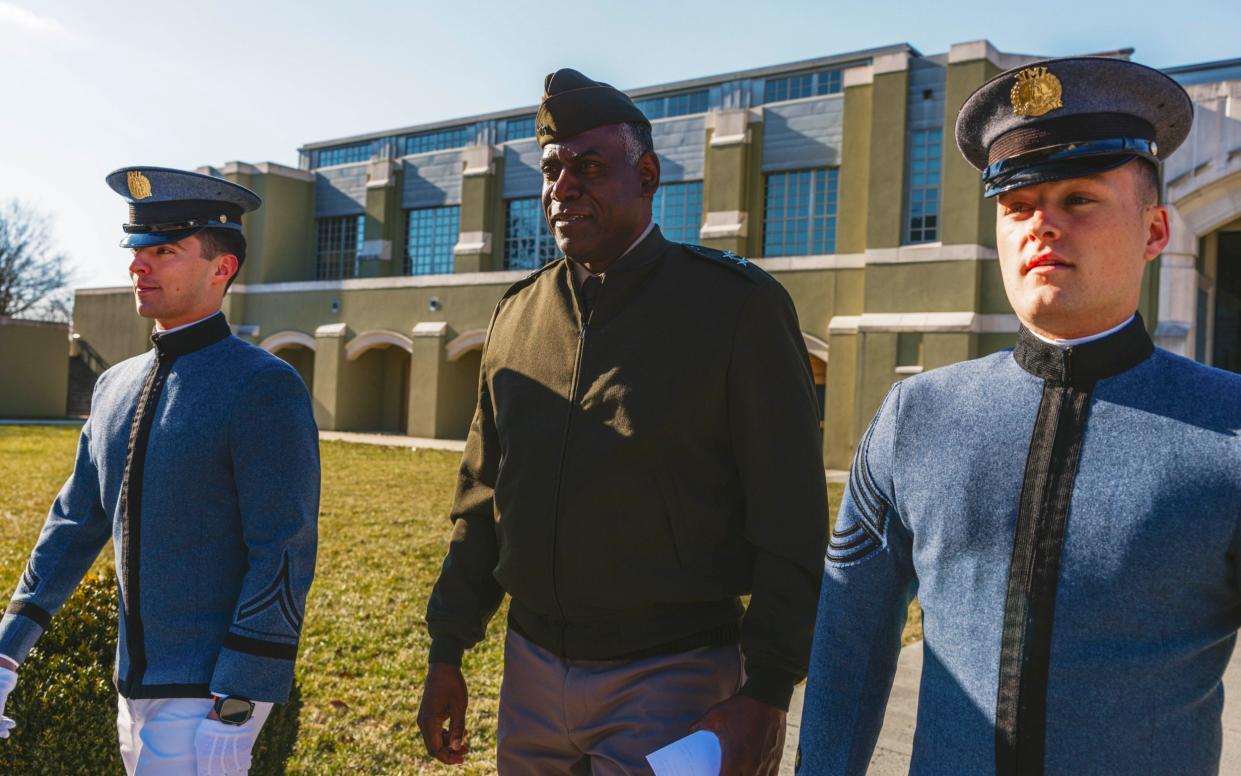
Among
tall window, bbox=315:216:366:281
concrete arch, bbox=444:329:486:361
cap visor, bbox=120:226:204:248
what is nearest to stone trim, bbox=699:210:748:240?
concrete arch, bbox=444:329:486:361

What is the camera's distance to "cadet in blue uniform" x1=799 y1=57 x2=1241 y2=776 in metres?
1.63

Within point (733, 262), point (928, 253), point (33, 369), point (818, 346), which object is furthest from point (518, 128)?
point (733, 262)

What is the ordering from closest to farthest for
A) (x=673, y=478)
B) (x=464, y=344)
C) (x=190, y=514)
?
(x=673, y=478)
(x=190, y=514)
(x=464, y=344)

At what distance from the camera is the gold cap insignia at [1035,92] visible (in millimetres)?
1843

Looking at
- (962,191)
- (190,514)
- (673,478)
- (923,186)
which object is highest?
(923,186)

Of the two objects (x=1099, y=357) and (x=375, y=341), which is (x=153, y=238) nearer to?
(x=1099, y=357)

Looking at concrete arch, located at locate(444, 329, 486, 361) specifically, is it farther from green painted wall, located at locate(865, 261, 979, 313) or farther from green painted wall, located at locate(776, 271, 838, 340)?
green painted wall, located at locate(865, 261, 979, 313)

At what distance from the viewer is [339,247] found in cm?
3744

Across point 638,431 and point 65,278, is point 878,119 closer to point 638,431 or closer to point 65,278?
point 638,431

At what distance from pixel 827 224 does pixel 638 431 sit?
25.8m

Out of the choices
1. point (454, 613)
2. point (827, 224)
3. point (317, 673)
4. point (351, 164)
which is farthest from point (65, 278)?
point (454, 613)

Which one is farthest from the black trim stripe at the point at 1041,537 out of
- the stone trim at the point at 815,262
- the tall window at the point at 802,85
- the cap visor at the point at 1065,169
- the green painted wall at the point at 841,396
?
the tall window at the point at 802,85

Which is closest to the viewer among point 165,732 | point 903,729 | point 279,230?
point 165,732

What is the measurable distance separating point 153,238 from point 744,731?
2.20 metres
